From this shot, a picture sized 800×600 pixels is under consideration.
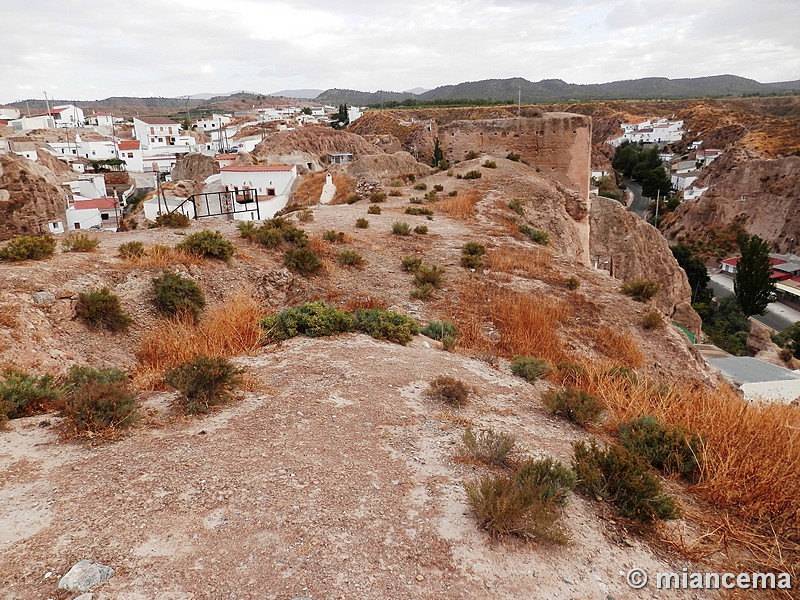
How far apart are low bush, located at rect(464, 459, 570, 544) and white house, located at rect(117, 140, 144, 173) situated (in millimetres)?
60096

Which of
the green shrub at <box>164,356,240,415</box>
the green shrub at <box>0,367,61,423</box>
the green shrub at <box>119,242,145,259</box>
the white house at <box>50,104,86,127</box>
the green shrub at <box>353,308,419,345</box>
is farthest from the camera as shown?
the white house at <box>50,104,86,127</box>

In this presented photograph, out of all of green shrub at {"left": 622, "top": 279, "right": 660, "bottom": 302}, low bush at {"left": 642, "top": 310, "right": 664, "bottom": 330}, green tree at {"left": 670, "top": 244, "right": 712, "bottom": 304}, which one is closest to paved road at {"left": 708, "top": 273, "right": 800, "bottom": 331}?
green tree at {"left": 670, "top": 244, "right": 712, "bottom": 304}

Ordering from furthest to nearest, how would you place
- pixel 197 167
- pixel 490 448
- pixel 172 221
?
pixel 197 167 < pixel 172 221 < pixel 490 448

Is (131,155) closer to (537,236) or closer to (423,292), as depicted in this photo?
(537,236)

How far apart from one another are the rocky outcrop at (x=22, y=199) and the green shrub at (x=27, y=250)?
4.86 meters

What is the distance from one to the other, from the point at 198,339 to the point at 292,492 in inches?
141

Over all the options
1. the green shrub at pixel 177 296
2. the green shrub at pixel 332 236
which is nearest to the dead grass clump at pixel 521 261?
the green shrub at pixel 332 236

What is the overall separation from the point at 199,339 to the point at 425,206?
11800 mm

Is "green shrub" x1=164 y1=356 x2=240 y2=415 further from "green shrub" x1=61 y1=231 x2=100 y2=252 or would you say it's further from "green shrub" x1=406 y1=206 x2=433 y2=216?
"green shrub" x1=406 y1=206 x2=433 y2=216

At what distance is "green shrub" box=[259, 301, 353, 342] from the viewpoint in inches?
268

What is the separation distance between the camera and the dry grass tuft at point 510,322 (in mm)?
7590

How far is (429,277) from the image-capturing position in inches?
380

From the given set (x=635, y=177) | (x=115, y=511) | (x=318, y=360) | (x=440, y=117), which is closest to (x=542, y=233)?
(x=318, y=360)

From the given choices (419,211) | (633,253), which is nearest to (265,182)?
(419,211)
